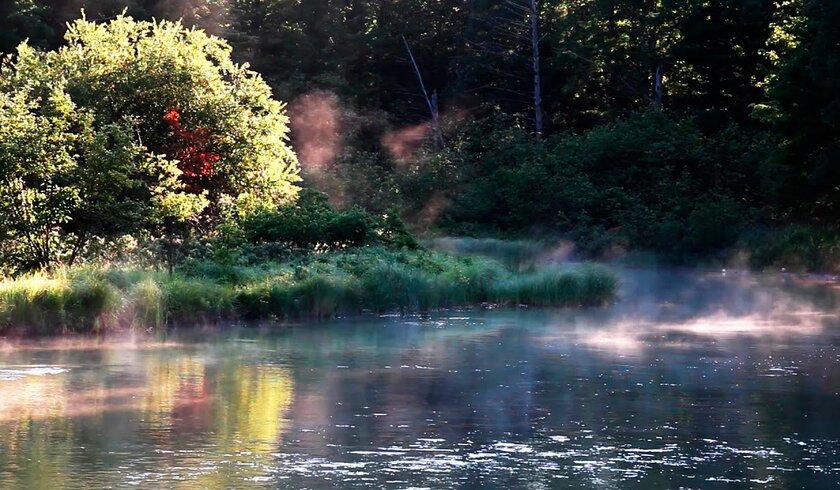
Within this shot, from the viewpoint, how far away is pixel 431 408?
16.5m

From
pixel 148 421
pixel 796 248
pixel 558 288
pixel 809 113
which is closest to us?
pixel 148 421

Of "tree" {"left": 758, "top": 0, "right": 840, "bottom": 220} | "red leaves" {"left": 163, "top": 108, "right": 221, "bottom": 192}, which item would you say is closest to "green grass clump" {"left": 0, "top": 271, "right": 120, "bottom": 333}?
Answer: "red leaves" {"left": 163, "top": 108, "right": 221, "bottom": 192}

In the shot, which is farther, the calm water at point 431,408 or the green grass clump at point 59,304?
the green grass clump at point 59,304

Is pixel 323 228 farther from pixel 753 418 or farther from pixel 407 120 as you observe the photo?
pixel 407 120

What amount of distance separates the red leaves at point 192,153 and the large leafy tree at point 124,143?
0.02 meters

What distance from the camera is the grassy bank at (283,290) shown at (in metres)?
23.3

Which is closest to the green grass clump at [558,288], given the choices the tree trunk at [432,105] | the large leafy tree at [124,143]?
the large leafy tree at [124,143]

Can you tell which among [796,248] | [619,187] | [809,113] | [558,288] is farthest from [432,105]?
[558,288]

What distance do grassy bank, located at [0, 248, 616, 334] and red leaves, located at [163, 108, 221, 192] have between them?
397cm

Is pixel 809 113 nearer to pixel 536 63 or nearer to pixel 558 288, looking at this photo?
pixel 558 288

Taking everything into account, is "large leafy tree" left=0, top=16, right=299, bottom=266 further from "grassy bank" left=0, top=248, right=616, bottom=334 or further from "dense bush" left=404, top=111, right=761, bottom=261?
"dense bush" left=404, top=111, right=761, bottom=261

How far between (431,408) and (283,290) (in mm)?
10964

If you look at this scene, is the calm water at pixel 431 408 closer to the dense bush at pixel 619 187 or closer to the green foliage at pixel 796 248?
the green foliage at pixel 796 248

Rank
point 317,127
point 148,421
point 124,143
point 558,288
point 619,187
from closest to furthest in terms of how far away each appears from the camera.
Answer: point 148,421
point 124,143
point 558,288
point 619,187
point 317,127
